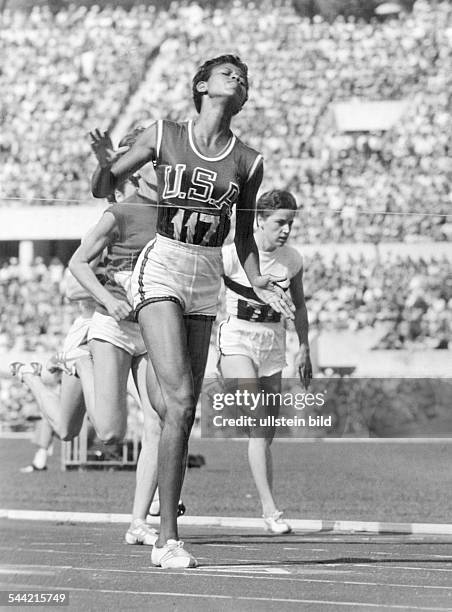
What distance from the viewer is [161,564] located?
11.4ft

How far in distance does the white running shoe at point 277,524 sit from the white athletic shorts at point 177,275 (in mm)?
1680

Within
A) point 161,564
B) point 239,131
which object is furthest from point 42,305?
point 239,131

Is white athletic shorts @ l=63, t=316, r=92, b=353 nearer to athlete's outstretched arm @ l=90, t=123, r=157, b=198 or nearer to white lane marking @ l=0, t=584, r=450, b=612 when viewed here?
athlete's outstretched arm @ l=90, t=123, r=157, b=198

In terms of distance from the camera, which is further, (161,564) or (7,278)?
(7,278)

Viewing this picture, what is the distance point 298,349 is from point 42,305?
164 centimetres

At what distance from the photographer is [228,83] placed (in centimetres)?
357

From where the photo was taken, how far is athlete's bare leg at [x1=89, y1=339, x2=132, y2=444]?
460 centimetres

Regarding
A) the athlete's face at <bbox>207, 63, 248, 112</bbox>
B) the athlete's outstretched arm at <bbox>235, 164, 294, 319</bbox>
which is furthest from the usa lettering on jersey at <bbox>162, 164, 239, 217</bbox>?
Result: the athlete's face at <bbox>207, 63, 248, 112</bbox>

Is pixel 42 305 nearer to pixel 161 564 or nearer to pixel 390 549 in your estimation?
pixel 390 549

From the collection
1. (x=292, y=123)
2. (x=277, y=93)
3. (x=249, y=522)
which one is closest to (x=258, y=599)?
(x=249, y=522)

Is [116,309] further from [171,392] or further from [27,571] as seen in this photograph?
[27,571]

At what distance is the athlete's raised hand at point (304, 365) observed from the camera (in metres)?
4.59

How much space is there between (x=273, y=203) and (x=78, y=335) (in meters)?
0.98

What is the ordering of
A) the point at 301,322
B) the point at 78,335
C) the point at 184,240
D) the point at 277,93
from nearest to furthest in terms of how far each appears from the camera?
1. the point at 184,240
2. the point at 301,322
3. the point at 78,335
4. the point at 277,93
